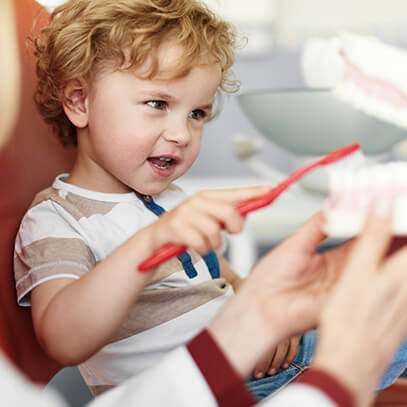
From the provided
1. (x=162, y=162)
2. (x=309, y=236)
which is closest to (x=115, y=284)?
(x=309, y=236)

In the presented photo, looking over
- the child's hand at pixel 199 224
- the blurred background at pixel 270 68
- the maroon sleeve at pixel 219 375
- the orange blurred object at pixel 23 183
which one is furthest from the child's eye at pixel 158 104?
the blurred background at pixel 270 68

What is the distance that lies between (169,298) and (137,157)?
186 millimetres

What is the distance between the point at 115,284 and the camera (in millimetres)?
484

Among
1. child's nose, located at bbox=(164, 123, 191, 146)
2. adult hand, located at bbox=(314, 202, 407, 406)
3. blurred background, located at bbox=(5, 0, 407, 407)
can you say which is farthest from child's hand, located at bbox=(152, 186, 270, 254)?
blurred background, located at bbox=(5, 0, 407, 407)

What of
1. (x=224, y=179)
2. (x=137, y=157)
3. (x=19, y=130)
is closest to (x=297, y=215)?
(x=224, y=179)

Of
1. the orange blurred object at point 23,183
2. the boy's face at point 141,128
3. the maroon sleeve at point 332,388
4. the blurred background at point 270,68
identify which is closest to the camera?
the maroon sleeve at point 332,388

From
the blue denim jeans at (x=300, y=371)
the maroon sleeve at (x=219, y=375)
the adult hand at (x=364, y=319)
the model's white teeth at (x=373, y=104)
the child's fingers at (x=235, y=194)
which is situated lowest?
the blue denim jeans at (x=300, y=371)

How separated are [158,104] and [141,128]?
44mm

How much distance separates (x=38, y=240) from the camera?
1.96ft

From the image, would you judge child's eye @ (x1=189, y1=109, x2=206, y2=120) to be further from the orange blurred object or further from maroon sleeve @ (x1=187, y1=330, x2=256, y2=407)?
maroon sleeve @ (x1=187, y1=330, x2=256, y2=407)

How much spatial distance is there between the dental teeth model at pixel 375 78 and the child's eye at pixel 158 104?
0.86 feet

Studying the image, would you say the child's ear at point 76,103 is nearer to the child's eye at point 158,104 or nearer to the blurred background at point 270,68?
the child's eye at point 158,104

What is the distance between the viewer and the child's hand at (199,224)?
17.5 inches

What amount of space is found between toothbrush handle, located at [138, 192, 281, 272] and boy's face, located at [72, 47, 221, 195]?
0.25 meters
